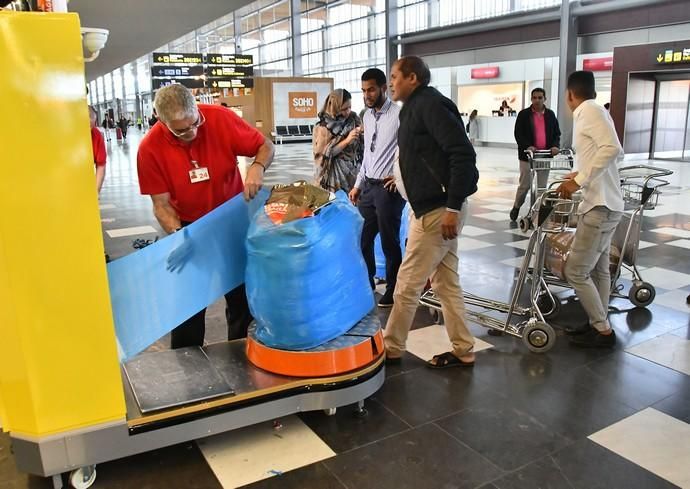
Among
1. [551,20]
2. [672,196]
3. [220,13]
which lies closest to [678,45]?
[551,20]

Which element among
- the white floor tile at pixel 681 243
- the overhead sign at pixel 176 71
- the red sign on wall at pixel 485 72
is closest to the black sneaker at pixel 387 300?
the white floor tile at pixel 681 243

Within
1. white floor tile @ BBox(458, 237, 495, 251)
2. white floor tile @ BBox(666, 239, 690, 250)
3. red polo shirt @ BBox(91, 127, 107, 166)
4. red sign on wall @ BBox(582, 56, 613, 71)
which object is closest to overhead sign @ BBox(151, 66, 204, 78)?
red sign on wall @ BBox(582, 56, 613, 71)

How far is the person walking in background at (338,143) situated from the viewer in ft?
14.2

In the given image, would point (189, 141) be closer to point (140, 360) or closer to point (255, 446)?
point (140, 360)

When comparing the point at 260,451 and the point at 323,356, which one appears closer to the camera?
the point at 260,451

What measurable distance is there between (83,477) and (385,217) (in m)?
2.43

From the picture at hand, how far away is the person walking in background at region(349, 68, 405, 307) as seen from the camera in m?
3.87

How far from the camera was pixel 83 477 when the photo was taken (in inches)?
83.7

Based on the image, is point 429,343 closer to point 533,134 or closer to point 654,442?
point 654,442

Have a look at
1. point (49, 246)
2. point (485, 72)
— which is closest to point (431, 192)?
point (49, 246)

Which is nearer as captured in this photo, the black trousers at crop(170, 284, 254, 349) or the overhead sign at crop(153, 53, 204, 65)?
the black trousers at crop(170, 284, 254, 349)

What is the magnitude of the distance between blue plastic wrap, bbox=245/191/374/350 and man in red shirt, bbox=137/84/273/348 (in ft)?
1.00

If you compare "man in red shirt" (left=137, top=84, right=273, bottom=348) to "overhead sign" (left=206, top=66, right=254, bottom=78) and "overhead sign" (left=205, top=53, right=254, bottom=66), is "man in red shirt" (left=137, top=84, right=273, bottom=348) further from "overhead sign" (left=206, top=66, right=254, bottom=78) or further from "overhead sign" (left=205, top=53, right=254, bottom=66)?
"overhead sign" (left=205, top=53, right=254, bottom=66)

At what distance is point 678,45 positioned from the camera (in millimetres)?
13852
